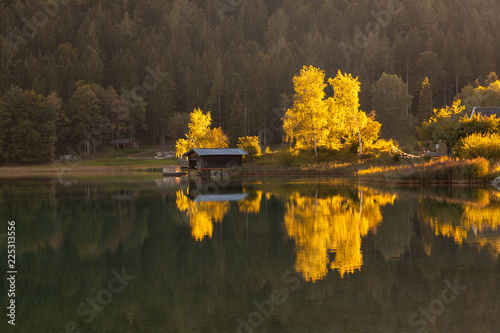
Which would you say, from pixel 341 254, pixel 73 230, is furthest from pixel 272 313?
pixel 73 230

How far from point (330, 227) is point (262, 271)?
7.49m

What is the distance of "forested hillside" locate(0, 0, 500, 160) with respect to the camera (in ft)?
409

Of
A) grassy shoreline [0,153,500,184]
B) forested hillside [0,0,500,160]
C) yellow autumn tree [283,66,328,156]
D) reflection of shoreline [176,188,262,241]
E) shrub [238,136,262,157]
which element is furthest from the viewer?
forested hillside [0,0,500,160]

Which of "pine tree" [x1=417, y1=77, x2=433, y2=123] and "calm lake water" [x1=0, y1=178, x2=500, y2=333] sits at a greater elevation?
"pine tree" [x1=417, y1=77, x2=433, y2=123]

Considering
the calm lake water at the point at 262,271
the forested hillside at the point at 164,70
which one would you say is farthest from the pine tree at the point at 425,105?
the calm lake water at the point at 262,271

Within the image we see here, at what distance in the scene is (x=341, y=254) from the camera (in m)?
15.5

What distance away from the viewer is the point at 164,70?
510ft

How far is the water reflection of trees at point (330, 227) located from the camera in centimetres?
1429

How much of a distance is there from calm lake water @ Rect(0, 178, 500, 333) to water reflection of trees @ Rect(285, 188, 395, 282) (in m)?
0.07

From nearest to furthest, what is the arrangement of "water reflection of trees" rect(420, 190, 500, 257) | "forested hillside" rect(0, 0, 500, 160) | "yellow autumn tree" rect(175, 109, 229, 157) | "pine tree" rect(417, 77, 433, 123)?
"water reflection of trees" rect(420, 190, 500, 257)
"yellow autumn tree" rect(175, 109, 229, 157)
"pine tree" rect(417, 77, 433, 123)
"forested hillside" rect(0, 0, 500, 160)

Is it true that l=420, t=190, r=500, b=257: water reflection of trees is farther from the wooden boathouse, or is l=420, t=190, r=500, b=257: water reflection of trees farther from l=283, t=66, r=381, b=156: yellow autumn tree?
the wooden boathouse

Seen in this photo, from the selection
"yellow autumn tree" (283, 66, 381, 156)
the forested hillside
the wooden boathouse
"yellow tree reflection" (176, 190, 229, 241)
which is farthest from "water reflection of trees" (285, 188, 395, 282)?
the forested hillside

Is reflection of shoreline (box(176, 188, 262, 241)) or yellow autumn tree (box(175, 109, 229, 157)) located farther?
yellow autumn tree (box(175, 109, 229, 157))

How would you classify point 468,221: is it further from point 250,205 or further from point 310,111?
point 310,111
